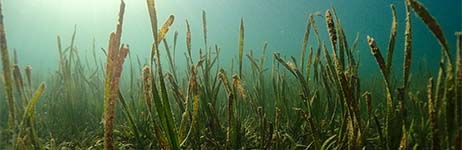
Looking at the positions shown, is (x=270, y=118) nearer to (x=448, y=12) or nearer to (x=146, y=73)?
(x=146, y=73)

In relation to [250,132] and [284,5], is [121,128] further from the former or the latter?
[284,5]

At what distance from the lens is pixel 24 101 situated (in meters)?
1.11

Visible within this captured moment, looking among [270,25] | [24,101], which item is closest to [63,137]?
[24,101]

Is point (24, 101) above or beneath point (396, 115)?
above

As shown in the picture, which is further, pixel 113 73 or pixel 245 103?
pixel 245 103

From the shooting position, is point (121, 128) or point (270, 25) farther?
point (270, 25)

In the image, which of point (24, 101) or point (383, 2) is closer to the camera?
point (24, 101)

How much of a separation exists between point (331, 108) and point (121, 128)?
1.00m

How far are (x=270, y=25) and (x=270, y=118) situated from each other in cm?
5341

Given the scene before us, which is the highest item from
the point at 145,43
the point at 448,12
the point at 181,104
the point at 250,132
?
the point at 145,43

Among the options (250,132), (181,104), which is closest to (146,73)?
(181,104)

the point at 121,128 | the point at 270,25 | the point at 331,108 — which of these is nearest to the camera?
the point at 331,108

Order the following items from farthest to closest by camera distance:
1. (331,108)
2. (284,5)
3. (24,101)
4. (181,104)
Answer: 1. (284,5)
2. (331,108)
3. (181,104)
4. (24,101)

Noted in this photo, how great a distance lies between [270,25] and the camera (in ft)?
181
